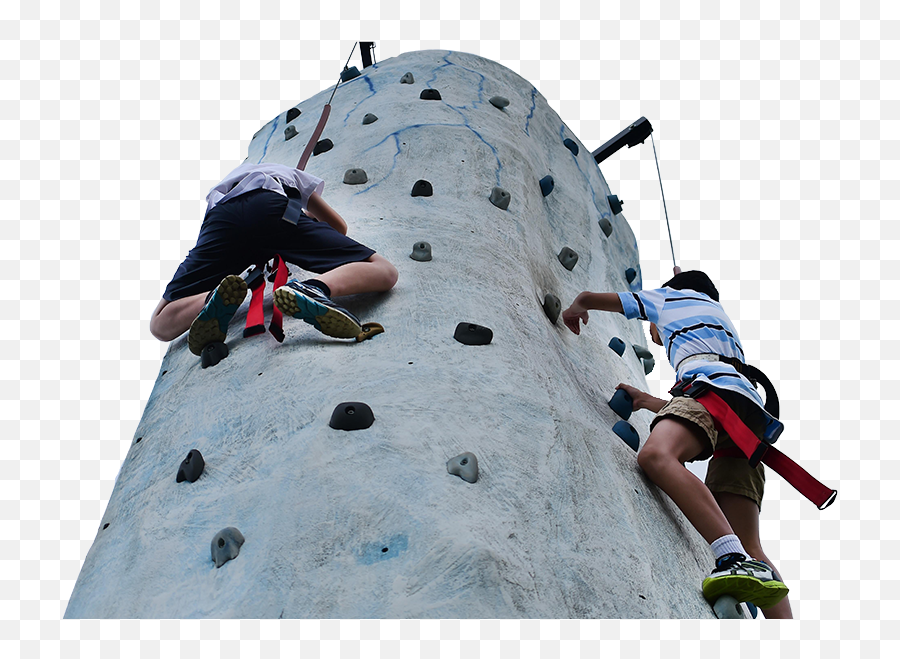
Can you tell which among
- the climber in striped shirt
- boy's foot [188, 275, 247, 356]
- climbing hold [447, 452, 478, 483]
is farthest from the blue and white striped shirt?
boy's foot [188, 275, 247, 356]

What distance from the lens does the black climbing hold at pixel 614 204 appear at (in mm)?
5023

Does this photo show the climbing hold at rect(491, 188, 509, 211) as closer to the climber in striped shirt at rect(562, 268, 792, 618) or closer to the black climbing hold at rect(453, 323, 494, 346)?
the climber in striped shirt at rect(562, 268, 792, 618)

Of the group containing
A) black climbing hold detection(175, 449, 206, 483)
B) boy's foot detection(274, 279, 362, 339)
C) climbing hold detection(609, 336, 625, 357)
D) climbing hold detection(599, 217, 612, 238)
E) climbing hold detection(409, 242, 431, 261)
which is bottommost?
black climbing hold detection(175, 449, 206, 483)

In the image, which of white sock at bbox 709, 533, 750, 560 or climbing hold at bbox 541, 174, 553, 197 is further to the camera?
climbing hold at bbox 541, 174, 553, 197

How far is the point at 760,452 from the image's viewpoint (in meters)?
2.88

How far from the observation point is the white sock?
259 cm

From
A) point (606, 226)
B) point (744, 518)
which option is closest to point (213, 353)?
point (744, 518)

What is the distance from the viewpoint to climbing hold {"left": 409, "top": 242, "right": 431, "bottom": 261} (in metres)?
3.28

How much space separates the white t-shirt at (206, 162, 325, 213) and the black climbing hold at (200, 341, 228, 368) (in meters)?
0.56

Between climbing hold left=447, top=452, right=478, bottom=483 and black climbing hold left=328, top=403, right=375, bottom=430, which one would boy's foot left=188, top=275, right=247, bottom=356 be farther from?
climbing hold left=447, top=452, right=478, bottom=483

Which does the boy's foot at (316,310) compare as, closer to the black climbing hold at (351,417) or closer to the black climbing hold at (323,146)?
the black climbing hold at (351,417)

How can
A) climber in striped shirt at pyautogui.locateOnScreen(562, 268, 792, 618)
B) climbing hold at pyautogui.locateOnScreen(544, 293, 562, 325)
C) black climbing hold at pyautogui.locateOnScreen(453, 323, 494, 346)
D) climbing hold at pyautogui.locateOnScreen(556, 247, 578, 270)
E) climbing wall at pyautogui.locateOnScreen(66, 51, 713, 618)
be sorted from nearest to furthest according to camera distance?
climbing wall at pyautogui.locateOnScreen(66, 51, 713, 618) < climber in striped shirt at pyautogui.locateOnScreen(562, 268, 792, 618) < black climbing hold at pyautogui.locateOnScreen(453, 323, 494, 346) < climbing hold at pyautogui.locateOnScreen(544, 293, 562, 325) < climbing hold at pyautogui.locateOnScreen(556, 247, 578, 270)

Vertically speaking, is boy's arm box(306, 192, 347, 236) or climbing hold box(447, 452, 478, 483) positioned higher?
boy's arm box(306, 192, 347, 236)

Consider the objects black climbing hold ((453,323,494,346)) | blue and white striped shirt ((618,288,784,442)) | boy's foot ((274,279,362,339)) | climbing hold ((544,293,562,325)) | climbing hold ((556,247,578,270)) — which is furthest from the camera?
climbing hold ((556,247,578,270))
